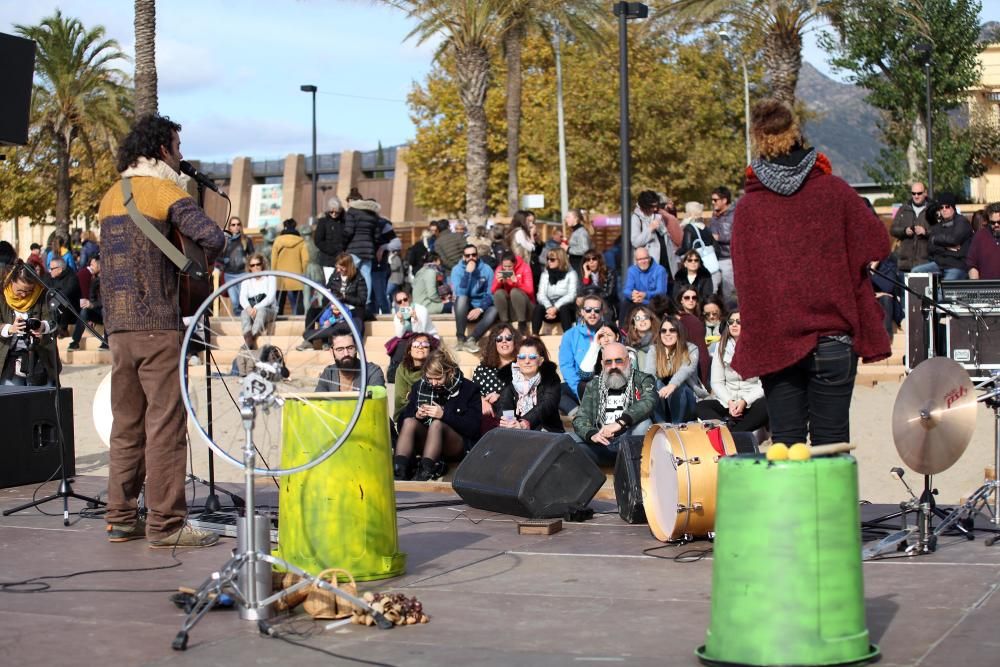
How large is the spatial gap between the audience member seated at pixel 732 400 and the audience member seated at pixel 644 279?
4.42 meters

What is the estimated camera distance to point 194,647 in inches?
219

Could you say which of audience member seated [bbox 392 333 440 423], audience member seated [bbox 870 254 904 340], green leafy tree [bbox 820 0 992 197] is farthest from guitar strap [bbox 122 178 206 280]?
green leafy tree [bbox 820 0 992 197]

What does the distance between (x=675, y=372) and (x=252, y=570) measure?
695 cm

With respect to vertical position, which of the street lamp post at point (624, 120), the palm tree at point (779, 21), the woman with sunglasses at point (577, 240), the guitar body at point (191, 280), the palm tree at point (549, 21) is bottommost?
the guitar body at point (191, 280)

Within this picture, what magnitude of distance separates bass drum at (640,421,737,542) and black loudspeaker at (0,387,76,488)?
465cm

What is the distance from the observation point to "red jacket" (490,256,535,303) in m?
18.2

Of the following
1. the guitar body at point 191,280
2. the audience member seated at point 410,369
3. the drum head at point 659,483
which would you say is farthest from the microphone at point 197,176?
the audience member seated at point 410,369

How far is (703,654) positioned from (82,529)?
4.78 metres

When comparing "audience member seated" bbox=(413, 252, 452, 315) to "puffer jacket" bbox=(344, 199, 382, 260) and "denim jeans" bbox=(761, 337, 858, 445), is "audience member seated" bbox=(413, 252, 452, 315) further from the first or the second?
"denim jeans" bbox=(761, 337, 858, 445)

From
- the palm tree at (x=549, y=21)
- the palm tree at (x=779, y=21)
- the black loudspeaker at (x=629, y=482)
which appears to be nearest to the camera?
the black loudspeaker at (x=629, y=482)

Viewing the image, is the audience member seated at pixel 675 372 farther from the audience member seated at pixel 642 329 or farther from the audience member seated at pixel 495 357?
the audience member seated at pixel 495 357

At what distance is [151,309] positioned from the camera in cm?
738

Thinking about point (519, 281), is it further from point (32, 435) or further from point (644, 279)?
point (32, 435)

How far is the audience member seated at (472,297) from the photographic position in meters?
18.5
